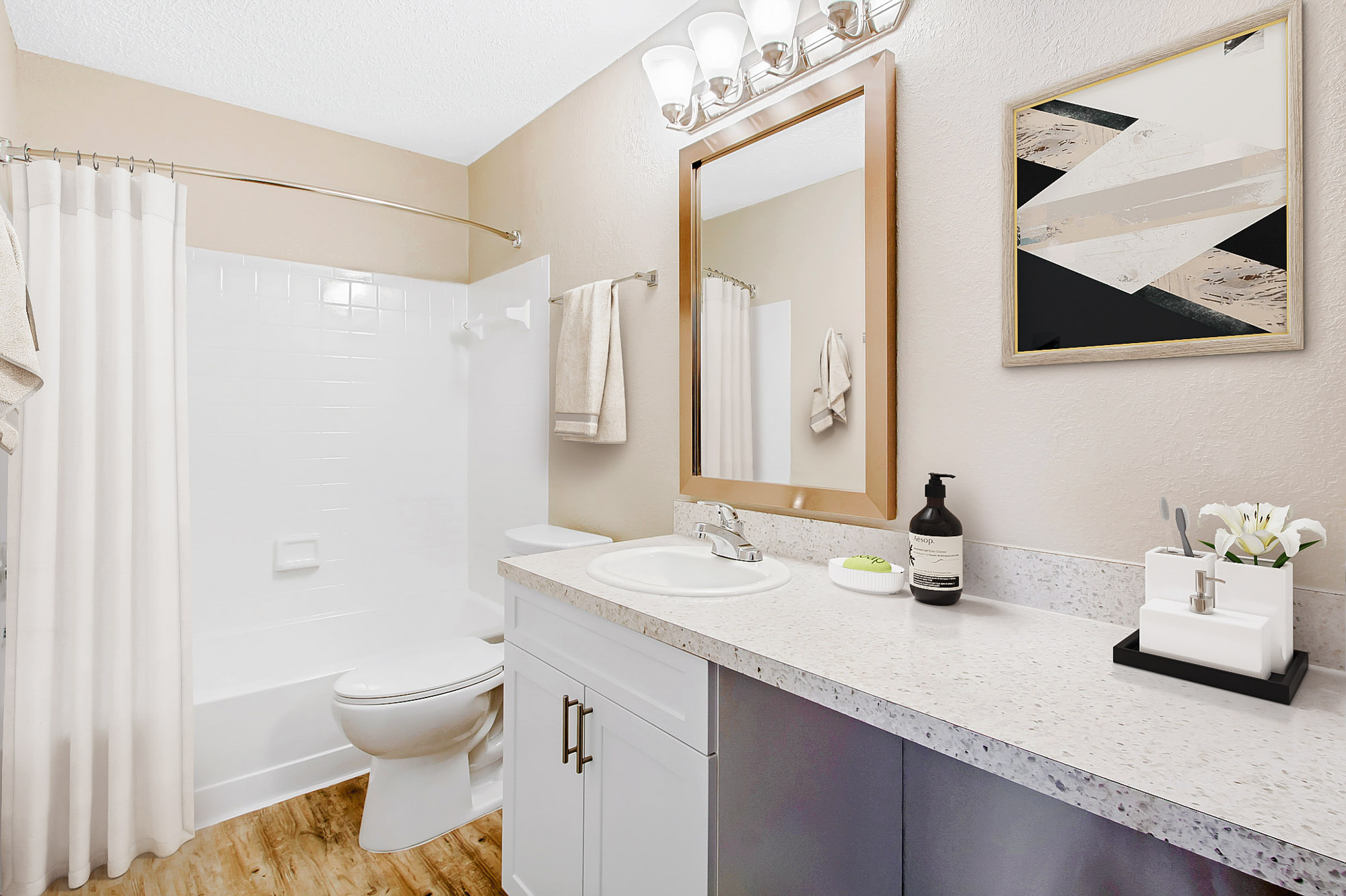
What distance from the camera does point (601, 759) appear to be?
3.95 feet

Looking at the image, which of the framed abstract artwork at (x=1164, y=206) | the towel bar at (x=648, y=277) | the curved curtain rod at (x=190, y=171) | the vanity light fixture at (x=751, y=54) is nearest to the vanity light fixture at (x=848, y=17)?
the vanity light fixture at (x=751, y=54)

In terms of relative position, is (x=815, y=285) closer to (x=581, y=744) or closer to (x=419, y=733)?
(x=581, y=744)

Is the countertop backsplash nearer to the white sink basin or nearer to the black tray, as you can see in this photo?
the black tray

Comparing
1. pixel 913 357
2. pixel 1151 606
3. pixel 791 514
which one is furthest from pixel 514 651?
pixel 1151 606

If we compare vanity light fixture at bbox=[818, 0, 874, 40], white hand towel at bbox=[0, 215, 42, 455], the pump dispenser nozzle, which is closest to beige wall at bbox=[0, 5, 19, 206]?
white hand towel at bbox=[0, 215, 42, 455]

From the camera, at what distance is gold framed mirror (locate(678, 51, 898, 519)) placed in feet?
4.40

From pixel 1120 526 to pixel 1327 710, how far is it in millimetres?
352

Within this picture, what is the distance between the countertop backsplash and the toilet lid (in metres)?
1.02

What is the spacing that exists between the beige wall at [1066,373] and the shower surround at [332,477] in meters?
1.52

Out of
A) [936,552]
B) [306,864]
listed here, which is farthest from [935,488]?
[306,864]

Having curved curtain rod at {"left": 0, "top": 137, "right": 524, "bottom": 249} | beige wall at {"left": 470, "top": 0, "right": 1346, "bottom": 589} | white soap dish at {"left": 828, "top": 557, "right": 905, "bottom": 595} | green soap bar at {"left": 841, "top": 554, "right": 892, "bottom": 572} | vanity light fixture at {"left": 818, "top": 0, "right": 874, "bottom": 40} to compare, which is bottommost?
white soap dish at {"left": 828, "top": 557, "right": 905, "bottom": 595}

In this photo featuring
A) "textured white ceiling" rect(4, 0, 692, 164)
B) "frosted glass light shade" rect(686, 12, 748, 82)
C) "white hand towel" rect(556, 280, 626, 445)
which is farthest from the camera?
"white hand towel" rect(556, 280, 626, 445)

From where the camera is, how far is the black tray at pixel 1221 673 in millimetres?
752

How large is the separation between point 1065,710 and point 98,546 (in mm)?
2197
